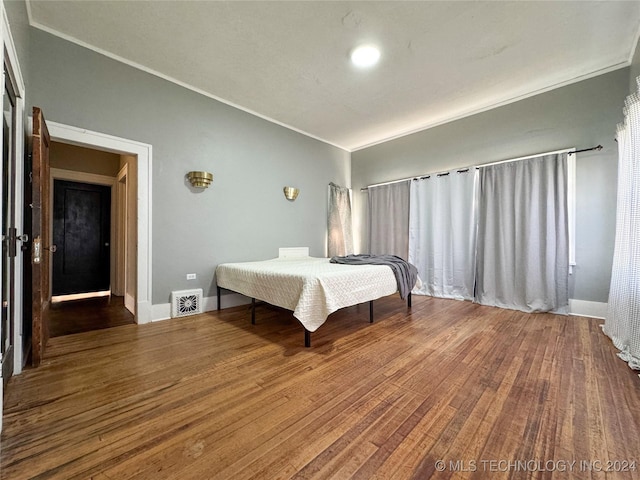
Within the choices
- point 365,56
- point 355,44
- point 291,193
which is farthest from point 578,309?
point 291,193

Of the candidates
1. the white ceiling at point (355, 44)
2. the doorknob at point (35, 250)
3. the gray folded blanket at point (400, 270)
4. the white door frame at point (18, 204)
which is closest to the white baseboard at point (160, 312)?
the white door frame at point (18, 204)

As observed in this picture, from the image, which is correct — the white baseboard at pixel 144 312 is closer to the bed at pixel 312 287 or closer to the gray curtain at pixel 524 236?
the bed at pixel 312 287

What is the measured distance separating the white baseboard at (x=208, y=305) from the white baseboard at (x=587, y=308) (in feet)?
13.3

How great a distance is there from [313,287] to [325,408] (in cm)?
92

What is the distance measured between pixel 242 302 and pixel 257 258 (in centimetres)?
66

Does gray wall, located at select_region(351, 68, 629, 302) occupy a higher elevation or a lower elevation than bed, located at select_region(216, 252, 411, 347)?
higher

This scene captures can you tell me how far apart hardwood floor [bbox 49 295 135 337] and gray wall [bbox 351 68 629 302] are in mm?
4979

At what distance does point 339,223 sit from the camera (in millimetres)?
4945

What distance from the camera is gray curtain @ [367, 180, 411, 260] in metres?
4.46

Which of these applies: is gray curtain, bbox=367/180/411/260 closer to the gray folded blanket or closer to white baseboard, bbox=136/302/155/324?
the gray folded blanket

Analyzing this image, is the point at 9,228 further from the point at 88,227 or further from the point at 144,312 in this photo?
the point at 88,227

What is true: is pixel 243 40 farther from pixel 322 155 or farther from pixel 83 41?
pixel 322 155

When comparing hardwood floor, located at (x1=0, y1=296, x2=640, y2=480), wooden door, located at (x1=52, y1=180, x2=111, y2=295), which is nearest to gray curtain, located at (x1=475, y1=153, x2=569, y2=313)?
hardwood floor, located at (x1=0, y1=296, x2=640, y2=480)

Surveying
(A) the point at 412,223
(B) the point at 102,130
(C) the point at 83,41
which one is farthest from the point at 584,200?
(C) the point at 83,41
